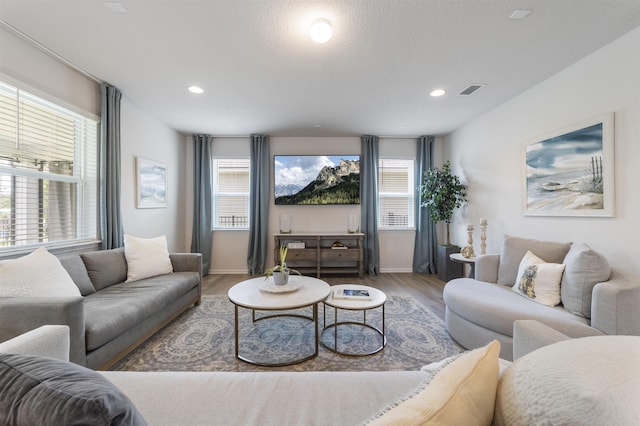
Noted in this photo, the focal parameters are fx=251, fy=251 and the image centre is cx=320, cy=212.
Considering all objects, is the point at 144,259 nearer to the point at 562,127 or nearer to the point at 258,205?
the point at 258,205

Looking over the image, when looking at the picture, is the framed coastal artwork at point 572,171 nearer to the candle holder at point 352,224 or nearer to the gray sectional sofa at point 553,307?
the gray sectional sofa at point 553,307

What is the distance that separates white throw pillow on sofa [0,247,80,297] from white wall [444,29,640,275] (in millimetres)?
3987

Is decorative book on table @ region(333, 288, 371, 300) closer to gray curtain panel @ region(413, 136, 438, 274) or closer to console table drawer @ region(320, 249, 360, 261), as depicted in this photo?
console table drawer @ region(320, 249, 360, 261)

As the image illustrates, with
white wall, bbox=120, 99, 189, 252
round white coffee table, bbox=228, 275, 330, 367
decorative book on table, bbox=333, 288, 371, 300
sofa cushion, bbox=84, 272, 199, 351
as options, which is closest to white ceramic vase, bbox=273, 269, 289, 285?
round white coffee table, bbox=228, 275, 330, 367

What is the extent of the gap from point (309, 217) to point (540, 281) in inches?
130

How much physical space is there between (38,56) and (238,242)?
3209 mm

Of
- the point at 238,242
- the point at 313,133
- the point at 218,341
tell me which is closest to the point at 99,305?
the point at 218,341

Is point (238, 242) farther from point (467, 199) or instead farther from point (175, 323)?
point (467, 199)

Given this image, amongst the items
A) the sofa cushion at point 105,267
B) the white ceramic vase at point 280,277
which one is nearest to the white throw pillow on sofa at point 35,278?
the sofa cushion at point 105,267

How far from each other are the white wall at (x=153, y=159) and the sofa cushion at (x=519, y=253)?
4.23 metres

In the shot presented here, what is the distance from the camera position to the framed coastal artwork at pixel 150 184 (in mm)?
3307

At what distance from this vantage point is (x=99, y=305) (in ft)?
6.25

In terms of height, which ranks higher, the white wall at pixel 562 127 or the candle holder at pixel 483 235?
the white wall at pixel 562 127

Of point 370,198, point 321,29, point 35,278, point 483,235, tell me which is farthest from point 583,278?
point 35,278
